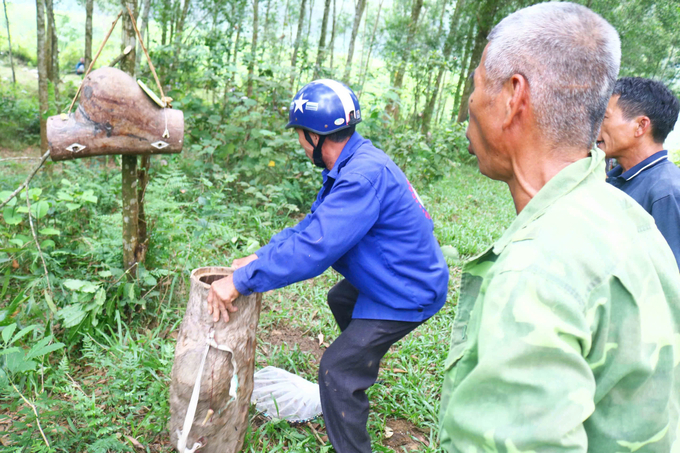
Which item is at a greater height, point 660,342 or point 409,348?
point 660,342

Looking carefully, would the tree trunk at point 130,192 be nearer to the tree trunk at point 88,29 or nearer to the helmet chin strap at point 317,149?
the helmet chin strap at point 317,149

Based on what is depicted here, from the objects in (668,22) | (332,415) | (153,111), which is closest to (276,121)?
(153,111)

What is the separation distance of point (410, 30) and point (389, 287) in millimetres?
12241

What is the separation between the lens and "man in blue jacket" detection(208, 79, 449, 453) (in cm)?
220

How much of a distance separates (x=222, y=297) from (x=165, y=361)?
1.25 m

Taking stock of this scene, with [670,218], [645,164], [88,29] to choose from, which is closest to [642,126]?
[645,164]

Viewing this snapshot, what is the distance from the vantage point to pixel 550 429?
0.87 metres

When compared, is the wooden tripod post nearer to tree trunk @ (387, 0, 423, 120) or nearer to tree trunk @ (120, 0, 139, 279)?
tree trunk @ (120, 0, 139, 279)

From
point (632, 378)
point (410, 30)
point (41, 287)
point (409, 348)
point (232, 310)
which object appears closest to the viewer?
point (632, 378)

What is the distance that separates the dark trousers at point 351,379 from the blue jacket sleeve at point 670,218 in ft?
5.41

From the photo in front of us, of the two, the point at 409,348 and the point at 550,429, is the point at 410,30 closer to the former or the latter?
the point at 409,348

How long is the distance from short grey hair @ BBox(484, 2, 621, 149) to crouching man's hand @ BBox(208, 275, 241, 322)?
63.5 inches

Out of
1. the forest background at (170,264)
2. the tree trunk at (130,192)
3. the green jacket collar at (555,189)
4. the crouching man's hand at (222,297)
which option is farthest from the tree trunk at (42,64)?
the green jacket collar at (555,189)

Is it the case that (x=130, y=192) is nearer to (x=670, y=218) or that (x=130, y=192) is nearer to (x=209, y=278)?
(x=209, y=278)
